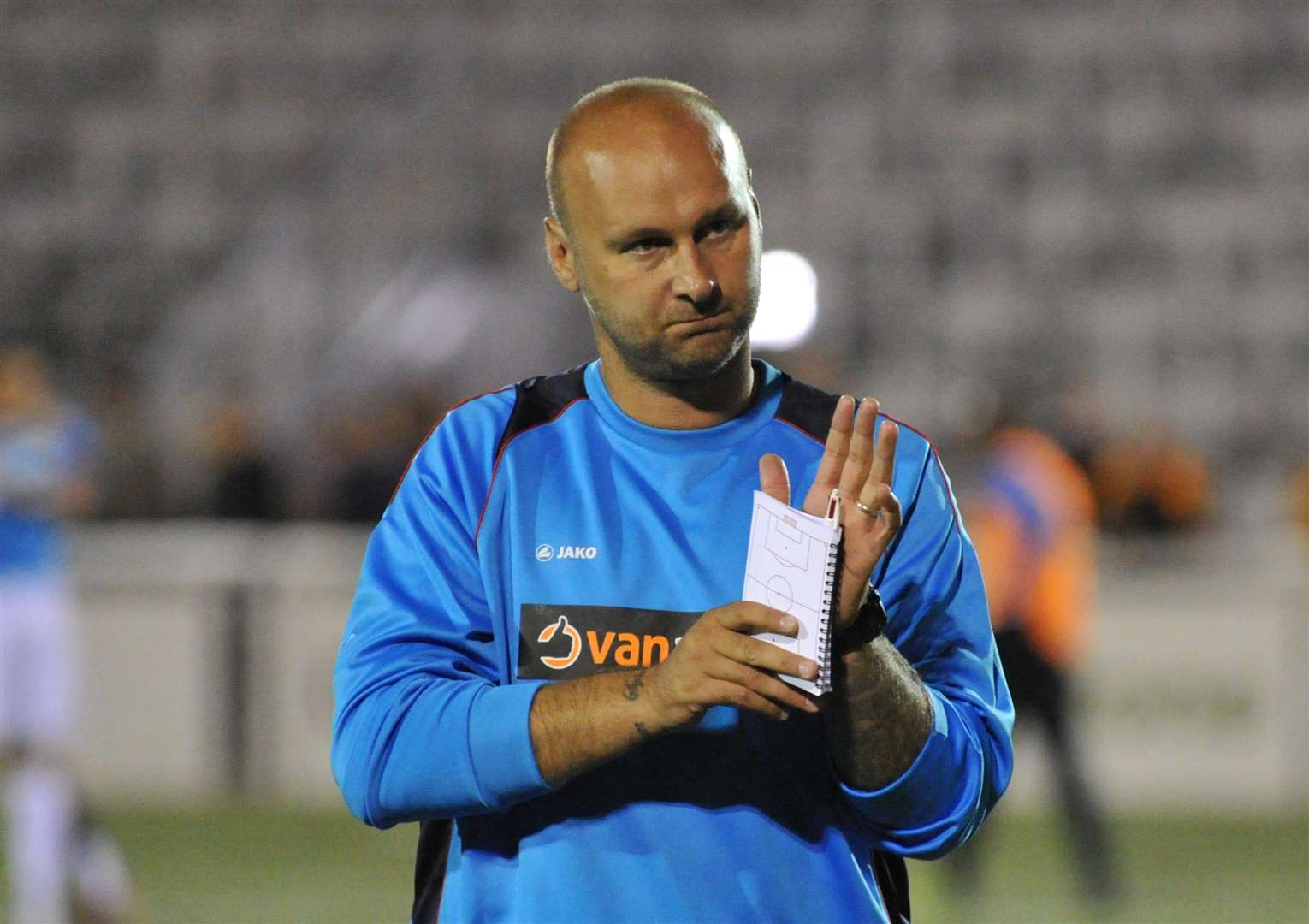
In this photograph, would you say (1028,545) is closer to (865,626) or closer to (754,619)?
(865,626)

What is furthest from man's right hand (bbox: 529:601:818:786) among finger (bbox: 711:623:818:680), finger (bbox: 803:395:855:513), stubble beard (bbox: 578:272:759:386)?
stubble beard (bbox: 578:272:759:386)

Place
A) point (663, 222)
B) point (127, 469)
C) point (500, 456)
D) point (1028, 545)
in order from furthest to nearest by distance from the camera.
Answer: point (127, 469), point (1028, 545), point (500, 456), point (663, 222)

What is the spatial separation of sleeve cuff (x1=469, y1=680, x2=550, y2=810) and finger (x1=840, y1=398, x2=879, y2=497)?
37 cm

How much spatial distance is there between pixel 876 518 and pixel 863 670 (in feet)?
0.48

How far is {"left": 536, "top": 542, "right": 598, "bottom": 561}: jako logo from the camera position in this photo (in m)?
2.08

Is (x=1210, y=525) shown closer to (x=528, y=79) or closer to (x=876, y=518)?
(x=528, y=79)

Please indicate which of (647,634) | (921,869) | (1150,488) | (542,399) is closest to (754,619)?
(647,634)

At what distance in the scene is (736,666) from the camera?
182 cm

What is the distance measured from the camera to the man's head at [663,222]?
2035 millimetres

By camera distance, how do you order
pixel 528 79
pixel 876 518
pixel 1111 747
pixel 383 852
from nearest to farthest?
pixel 876 518
pixel 383 852
pixel 1111 747
pixel 528 79

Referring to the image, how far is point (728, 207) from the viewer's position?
2053 millimetres

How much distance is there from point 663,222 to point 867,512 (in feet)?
1.25

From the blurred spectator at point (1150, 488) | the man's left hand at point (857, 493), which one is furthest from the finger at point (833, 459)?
the blurred spectator at point (1150, 488)

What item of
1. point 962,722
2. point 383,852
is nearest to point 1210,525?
point 383,852
